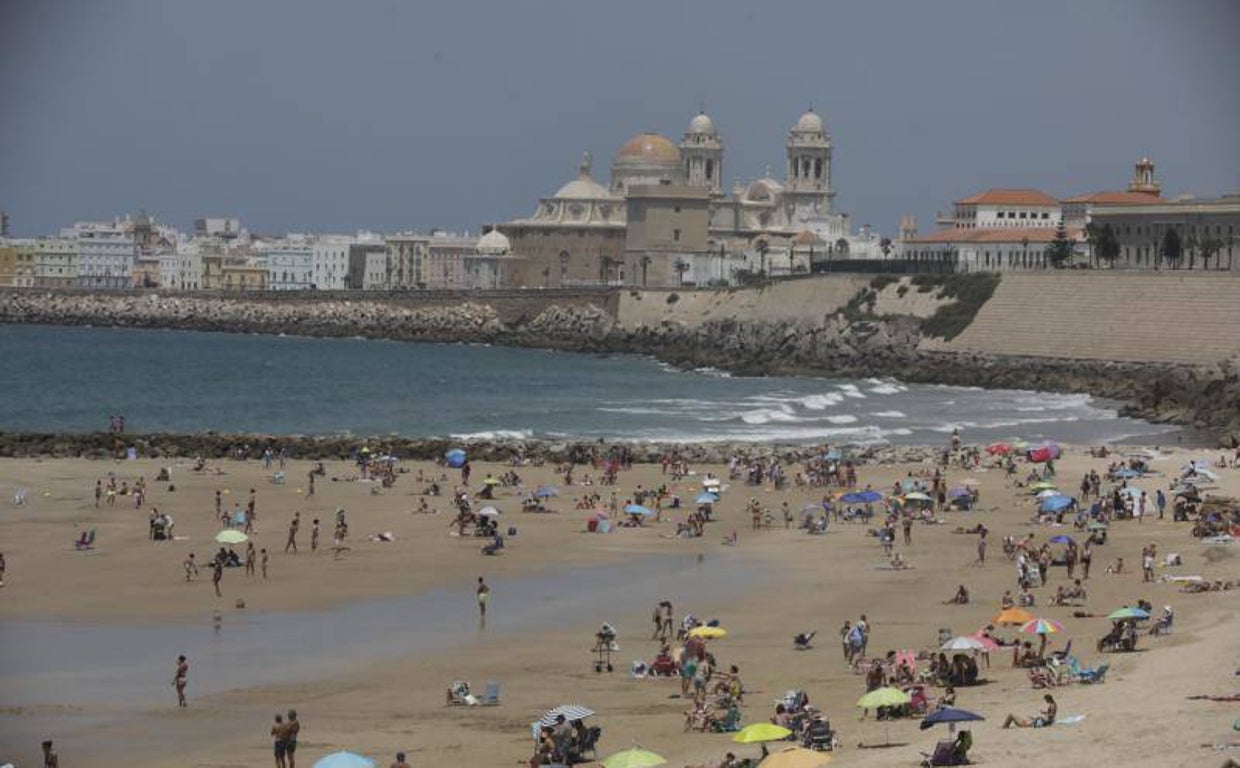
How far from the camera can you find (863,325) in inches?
4262

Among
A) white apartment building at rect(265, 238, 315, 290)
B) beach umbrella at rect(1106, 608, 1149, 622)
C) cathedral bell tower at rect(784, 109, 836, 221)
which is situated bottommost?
beach umbrella at rect(1106, 608, 1149, 622)

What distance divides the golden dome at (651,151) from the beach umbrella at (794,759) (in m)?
131

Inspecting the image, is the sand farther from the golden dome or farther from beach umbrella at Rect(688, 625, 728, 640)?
the golden dome

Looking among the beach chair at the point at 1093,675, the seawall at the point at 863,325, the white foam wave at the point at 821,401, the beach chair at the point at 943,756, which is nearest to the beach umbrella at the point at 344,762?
the beach chair at the point at 943,756

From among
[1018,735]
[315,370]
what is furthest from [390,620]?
[315,370]

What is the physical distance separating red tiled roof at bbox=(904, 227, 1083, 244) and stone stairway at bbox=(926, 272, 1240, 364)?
896 inches

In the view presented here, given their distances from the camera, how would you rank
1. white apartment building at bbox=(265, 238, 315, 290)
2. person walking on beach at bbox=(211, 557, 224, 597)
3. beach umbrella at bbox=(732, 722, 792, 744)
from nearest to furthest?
beach umbrella at bbox=(732, 722, 792, 744), person walking on beach at bbox=(211, 557, 224, 597), white apartment building at bbox=(265, 238, 315, 290)

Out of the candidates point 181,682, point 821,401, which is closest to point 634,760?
point 181,682

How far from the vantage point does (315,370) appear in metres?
96.6

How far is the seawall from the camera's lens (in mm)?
82581

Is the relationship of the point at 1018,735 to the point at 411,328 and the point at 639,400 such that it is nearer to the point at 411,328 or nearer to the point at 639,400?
the point at 639,400

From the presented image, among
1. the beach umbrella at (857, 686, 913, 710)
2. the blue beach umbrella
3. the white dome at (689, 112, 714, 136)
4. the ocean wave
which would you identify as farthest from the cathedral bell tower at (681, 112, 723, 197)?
the beach umbrella at (857, 686, 913, 710)

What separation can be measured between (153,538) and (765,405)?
3827cm

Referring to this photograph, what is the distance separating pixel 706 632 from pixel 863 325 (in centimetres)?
8252
